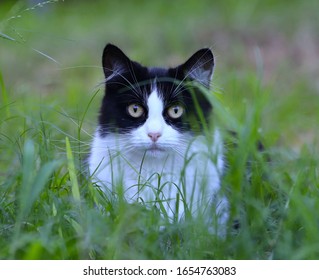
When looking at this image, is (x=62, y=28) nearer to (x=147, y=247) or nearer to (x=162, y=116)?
(x=162, y=116)

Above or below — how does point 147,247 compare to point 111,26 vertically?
below

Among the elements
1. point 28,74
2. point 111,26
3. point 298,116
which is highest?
point 111,26

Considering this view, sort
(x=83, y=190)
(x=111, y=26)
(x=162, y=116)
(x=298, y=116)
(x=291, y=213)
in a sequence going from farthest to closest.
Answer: (x=111, y=26), (x=298, y=116), (x=162, y=116), (x=83, y=190), (x=291, y=213)

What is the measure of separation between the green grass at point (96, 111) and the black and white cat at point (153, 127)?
0.12m

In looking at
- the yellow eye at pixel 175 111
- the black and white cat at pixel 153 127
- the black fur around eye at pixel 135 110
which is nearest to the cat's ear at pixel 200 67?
the black and white cat at pixel 153 127

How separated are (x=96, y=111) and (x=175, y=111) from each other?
78 cm

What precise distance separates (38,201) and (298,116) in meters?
3.04

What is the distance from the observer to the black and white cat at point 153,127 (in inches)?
113

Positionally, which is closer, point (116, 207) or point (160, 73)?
point (116, 207)

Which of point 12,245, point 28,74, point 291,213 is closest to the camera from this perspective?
point 12,245

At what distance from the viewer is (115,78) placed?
3.05 metres

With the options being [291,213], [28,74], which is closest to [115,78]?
[291,213]

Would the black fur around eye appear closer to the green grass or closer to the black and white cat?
the black and white cat

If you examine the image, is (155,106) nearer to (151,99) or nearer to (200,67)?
(151,99)
